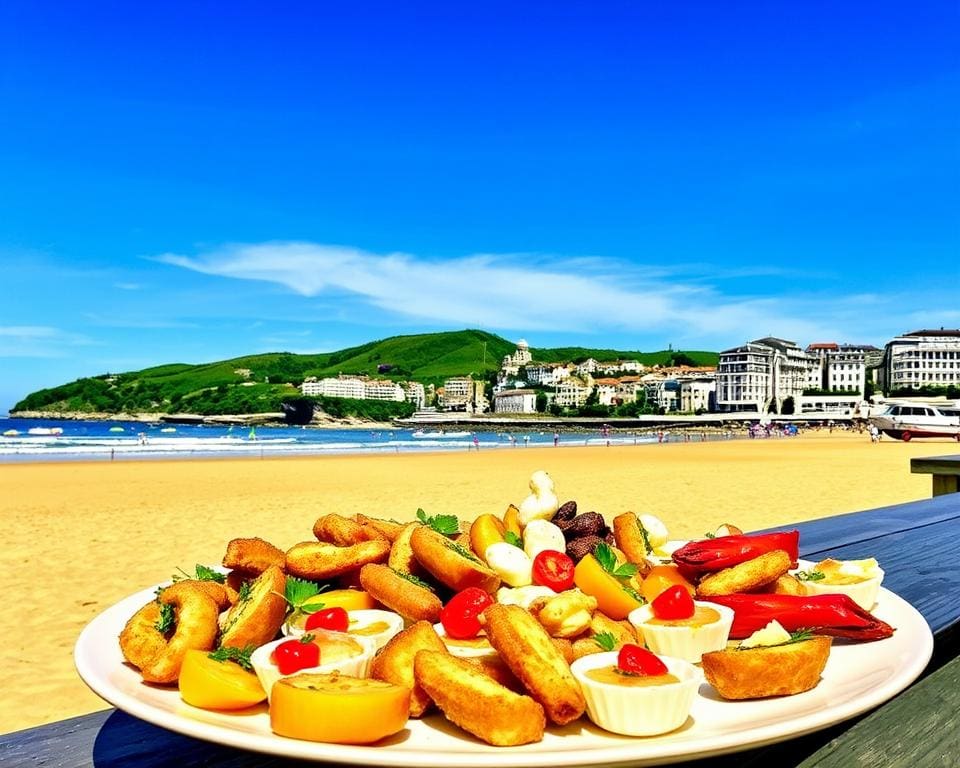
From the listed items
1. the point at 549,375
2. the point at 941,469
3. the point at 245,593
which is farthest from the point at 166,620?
the point at 549,375

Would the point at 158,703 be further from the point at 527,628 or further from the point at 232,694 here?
the point at 527,628

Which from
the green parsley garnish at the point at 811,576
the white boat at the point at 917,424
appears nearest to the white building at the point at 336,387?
the white boat at the point at 917,424

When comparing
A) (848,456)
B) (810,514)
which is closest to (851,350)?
(848,456)

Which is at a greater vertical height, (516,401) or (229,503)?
(516,401)

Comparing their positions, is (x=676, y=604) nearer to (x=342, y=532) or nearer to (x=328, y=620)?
(x=328, y=620)

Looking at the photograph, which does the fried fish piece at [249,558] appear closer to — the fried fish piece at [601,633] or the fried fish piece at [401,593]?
the fried fish piece at [401,593]

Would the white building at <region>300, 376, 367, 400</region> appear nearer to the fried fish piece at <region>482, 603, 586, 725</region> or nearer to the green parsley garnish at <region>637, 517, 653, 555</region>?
the green parsley garnish at <region>637, 517, 653, 555</region>

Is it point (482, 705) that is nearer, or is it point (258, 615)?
point (482, 705)
